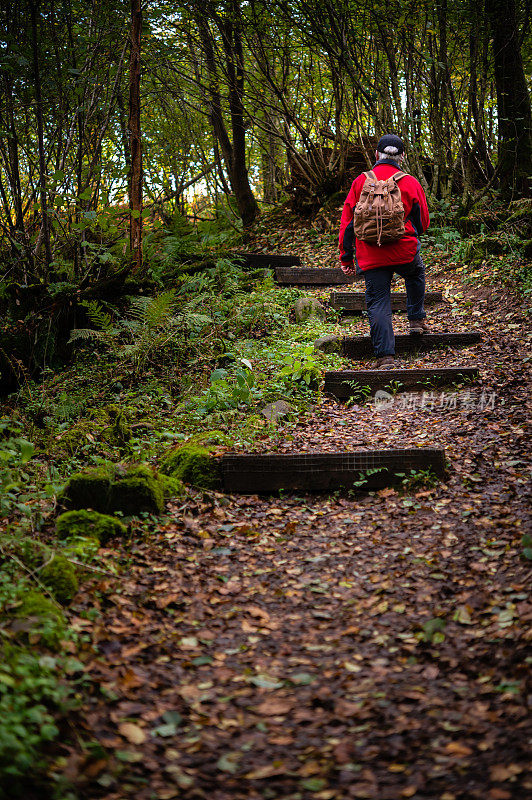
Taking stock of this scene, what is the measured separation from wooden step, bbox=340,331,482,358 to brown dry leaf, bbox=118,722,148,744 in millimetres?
5164

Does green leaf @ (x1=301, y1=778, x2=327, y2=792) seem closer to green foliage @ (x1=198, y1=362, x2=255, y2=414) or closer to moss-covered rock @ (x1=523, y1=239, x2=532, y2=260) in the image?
green foliage @ (x1=198, y1=362, x2=255, y2=414)

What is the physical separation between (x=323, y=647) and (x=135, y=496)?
1.62 metres

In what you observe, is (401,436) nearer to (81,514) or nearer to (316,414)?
(316,414)

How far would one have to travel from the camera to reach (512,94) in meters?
9.46

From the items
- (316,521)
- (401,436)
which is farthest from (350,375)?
(316,521)

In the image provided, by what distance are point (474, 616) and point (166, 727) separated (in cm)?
151

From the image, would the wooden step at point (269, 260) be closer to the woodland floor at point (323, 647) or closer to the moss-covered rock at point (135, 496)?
the woodland floor at point (323, 647)

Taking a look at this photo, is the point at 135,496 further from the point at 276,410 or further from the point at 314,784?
the point at 314,784

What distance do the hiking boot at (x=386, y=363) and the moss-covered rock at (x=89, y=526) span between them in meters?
3.64

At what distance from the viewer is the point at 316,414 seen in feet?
18.8

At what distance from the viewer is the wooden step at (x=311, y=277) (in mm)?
9625

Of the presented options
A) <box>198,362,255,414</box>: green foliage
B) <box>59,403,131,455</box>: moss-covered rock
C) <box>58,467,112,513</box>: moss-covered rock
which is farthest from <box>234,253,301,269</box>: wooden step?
<box>58,467,112,513</box>: moss-covered rock

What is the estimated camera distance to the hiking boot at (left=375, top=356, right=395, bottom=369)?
6475 mm

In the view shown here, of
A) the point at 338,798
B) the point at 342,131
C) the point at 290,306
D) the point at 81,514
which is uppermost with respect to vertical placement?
the point at 342,131
